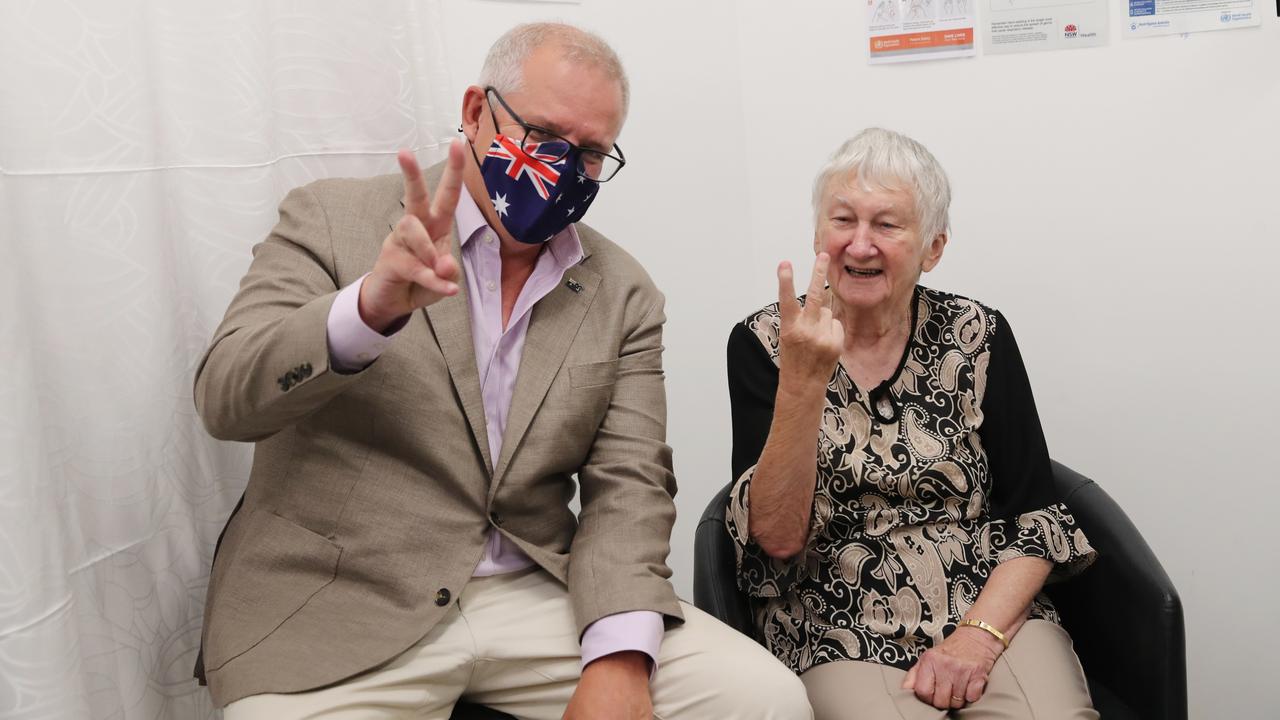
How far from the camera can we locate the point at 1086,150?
2408mm

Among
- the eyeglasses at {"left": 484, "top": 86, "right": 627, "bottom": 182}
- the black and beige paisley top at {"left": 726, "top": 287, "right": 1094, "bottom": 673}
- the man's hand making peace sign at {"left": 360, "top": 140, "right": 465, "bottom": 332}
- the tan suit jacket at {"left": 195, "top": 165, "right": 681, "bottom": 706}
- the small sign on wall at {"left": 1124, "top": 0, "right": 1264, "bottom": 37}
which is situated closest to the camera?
the man's hand making peace sign at {"left": 360, "top": 140, "right": 465, "bottom": 332}

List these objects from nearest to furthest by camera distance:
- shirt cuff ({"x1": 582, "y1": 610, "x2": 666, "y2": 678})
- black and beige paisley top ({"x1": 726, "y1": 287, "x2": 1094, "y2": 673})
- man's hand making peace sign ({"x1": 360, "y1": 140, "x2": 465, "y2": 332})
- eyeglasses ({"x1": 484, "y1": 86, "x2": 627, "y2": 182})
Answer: man's hand making peace sign ({"x1": 360, "y1": 140, "x2": 465, "y2": 332}) < shirt cuff ({"x1": 582, "y1": 610, "x2": 666, "y2": 678}) < eyeglasses ({"x1": 484, "y1": 86, "x2": 627, "y2": 182}) < black and beige paisley top ({"x1": 726, "y1": 287, "x2": 1094, "y2": 673})

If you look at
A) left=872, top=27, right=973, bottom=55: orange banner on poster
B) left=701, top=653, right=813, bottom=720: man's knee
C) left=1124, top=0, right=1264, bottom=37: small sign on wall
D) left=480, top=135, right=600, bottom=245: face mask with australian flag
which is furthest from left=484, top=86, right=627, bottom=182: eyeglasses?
left=1124, top=0, right=1264, bottom=37: small sign on wall

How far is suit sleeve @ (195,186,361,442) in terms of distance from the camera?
1315 millimetres

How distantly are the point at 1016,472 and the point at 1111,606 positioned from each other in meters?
0.27

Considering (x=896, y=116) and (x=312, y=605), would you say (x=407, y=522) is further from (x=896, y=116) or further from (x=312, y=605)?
(x=896, y=116)

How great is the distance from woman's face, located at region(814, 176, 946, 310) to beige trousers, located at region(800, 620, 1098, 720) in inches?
24.3

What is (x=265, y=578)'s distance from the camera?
1.48m

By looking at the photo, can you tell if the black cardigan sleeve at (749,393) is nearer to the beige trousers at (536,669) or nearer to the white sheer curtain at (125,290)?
the beige trousers at (536,669)

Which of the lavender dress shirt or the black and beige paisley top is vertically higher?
the lavender dress shirt

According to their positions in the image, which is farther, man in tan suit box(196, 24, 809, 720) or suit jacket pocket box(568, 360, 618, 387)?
suit jacket pocket box(568, 360, 618, 387)

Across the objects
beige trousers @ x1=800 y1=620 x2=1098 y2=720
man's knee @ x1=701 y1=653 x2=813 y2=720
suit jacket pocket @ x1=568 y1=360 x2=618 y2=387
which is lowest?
beige trousers @ x1=800 y1=620 x2=1098 y2=720

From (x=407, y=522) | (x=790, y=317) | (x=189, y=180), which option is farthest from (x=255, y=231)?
(x=790, y=317)

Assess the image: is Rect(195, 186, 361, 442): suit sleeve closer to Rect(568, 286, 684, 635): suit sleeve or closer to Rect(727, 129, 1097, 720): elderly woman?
Rect(568, 286, 684, 635): suit sleeve
